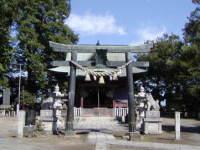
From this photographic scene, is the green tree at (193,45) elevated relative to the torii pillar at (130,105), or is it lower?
elevated

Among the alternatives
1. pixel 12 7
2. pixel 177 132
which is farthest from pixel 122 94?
pixel 177 132

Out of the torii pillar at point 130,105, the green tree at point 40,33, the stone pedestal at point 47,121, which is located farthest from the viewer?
the green tree at point 40,33

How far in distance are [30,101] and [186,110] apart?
17.5 metres

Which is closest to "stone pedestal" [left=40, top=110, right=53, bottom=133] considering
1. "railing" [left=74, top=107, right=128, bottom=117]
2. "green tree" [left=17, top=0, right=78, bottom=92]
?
"railing" [left=74, top=107, right=128, bottom=117]

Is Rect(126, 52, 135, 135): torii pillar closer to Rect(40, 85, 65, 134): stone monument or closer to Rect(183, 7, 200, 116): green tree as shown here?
Rect(40, 85, 65, 134): stone monument

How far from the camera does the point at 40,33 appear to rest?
5012 cm

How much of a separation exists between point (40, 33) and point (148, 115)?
2844 centimetres

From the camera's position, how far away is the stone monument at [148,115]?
78.7ft

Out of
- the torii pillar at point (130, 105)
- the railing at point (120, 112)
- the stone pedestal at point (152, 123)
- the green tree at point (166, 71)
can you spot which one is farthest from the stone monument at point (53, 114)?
the green tree at point (166, 71)

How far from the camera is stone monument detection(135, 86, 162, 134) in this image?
78.7 feet

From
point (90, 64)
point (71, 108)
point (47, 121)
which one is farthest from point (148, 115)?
point (47, 121)

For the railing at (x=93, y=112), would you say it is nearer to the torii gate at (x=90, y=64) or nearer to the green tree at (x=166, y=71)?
the green tree at (x=166, y=71)

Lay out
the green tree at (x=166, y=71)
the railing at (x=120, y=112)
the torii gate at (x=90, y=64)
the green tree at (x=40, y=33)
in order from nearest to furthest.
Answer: the torii gate at (x=90, y=64) → the railing at (x=120, y=112) → the green tree at (x=40, y=33) → the green tree at (x=166, y=71)

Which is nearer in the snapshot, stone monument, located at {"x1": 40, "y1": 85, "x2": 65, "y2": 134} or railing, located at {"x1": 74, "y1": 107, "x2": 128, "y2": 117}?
stone monument, located at {"x1": 40, "y1": 85, "x2": 65, "y2": 134}
